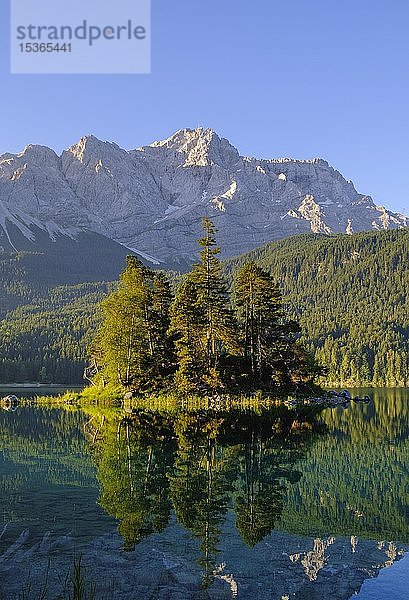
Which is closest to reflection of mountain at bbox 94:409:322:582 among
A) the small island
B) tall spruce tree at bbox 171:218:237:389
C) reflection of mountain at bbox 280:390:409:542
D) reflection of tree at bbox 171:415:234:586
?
reflection of tree at bbox 171:415:234:586

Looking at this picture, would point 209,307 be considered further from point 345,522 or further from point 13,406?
point 345,522

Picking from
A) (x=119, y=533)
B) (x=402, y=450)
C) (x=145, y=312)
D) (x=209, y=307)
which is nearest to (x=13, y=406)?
(x=145, y=312)

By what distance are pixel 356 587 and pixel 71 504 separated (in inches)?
476

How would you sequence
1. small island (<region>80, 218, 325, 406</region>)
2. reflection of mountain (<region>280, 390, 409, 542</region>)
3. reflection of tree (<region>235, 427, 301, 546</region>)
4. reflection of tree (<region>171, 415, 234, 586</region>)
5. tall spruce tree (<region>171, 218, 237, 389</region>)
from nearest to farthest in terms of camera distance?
reflection of tree (<region>171, 415, 234, 586</region>)
reflection of tree (<region>235, 427, 301, 546</region>)
reflection of mountain (<region>280, 390, 409, 542</region>)
tall spruce tree (<region>171, 218, 237, 389</region>)
small island (<region>80, 218, 325, 406</region>)

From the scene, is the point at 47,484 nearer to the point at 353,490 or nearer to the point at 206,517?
the point at 206,517

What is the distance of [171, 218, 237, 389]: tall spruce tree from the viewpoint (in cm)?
6656

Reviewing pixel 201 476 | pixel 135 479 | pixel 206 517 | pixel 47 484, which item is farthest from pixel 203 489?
pixel 47 484

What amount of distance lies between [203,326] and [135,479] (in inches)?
1677

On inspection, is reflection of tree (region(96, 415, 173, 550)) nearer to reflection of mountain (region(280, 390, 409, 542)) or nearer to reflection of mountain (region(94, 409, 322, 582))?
reflection of mountain (region(94, 409, 322, 582))

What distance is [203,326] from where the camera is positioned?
6906cm

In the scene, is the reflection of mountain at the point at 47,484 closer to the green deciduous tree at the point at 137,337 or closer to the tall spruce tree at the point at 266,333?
the green deciduous tree at the point at 137,337

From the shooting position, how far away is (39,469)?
103 feet

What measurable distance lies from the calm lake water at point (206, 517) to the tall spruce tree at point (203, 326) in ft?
81.9

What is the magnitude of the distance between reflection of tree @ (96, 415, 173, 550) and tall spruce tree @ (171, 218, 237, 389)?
21766 millimetres
